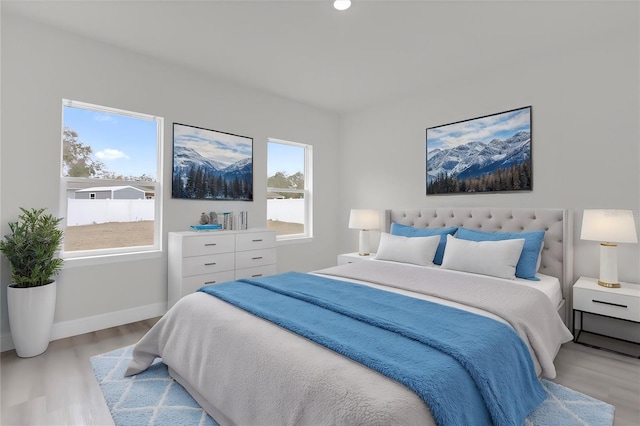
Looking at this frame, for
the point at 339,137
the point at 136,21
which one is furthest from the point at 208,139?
the point at 339,137

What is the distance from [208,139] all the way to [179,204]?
823 millimetres

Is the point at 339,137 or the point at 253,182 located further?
the point at 339,137

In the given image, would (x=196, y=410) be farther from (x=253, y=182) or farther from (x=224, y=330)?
(x=253, y=182)

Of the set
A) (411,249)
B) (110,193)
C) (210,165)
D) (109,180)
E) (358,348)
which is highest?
(210,165)

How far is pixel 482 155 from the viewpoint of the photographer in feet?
11.7

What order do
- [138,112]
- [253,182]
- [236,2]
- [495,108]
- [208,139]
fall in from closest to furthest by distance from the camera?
[236,2]
[138,112]
[495,108]
[208,139]
[253,182]

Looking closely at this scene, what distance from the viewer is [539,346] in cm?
176

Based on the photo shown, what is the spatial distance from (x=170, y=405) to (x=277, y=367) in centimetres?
94

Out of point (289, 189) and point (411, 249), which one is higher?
point (289, 189)

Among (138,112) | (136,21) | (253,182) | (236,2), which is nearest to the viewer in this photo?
(236,2)

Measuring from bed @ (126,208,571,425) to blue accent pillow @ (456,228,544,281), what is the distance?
16 cm

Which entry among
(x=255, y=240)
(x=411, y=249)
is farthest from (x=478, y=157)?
(x=255, y=240)

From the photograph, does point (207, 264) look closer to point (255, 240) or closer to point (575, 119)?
point (255, 240)

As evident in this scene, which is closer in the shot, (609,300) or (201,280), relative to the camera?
(609,300)
